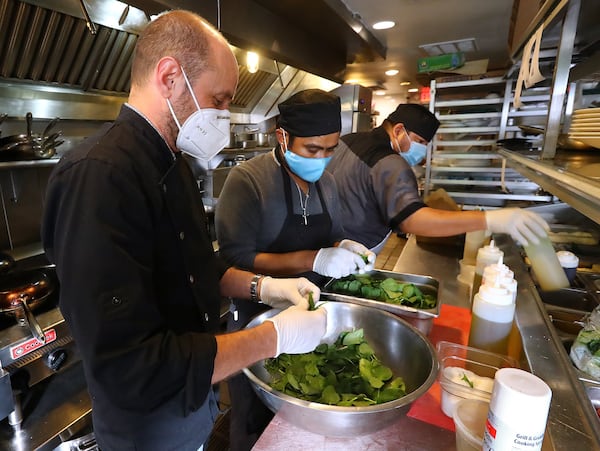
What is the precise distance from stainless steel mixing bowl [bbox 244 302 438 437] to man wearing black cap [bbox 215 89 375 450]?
0.29m

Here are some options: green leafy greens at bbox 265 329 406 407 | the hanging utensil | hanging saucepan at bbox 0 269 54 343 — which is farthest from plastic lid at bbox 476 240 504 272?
the hanging utensil

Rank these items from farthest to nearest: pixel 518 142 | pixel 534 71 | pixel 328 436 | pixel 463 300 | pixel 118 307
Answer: pixel 518 142
pixel 463 300
pixel 534 71
pixel 328 436
pixel 118 307

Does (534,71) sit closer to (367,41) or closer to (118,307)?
(118,307)

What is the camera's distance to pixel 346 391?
887 millimetres

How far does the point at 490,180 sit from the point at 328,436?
296 cm

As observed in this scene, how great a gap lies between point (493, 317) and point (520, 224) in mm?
665

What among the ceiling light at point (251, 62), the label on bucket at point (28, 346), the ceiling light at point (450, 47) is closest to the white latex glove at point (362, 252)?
the label on bucket at point (28, 346)

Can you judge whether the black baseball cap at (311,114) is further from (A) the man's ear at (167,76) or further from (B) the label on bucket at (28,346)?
(B) the label on bucket at (28,346)

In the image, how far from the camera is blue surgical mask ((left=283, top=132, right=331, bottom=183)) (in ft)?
4.92

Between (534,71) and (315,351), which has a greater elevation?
(534,71)

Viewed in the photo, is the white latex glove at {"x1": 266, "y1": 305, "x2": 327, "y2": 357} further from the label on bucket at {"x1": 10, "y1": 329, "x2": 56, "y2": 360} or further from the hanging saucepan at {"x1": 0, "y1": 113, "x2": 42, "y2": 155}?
the hanging saucepan at {"x1": 0, "y1": 113, "x2": 42, "y2": 155}

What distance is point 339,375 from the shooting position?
95 centimetres

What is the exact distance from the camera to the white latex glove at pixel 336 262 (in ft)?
4.62

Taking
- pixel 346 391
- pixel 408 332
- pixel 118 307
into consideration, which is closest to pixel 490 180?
pixel 408 332
